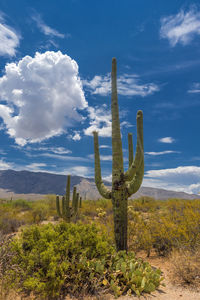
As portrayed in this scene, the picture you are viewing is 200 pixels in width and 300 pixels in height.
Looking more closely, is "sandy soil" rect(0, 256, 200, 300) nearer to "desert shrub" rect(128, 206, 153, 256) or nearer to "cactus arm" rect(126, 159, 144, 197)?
"desert shrub" rect(128, 206, 153, 256)

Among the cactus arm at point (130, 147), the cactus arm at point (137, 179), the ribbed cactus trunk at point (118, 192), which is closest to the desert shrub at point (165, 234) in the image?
the ribbed cactus trunk at point (118, 192)

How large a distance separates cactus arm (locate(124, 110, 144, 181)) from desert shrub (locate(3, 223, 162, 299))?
2.24 meters

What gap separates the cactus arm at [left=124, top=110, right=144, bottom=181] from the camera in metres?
6.83

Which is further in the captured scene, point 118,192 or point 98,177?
point 98,177

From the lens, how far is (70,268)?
5.14 metres

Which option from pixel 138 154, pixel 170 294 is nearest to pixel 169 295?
pixel 170 294

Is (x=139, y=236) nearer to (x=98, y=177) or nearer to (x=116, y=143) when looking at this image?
(x=98, y=177)

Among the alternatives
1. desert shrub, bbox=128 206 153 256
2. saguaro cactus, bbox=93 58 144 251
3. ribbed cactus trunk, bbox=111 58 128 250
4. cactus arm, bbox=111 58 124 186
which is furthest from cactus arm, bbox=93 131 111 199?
desert shrub, bbox=128 206 153 256

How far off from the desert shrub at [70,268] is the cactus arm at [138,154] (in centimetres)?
224

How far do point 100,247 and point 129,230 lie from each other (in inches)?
144

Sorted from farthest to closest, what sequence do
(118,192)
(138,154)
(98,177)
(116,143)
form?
1. (98,177)
2. (116,143)
3. (118,192)
4. (138,154)

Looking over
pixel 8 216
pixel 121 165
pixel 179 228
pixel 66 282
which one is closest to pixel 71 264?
pixel 66 282

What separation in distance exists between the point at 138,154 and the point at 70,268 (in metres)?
3.71

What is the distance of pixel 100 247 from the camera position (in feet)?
18.3
